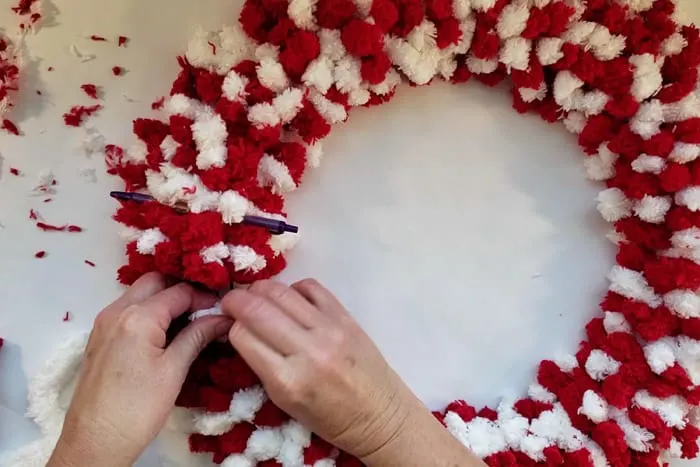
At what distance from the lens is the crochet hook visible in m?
1.13

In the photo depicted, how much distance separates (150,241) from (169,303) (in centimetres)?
9

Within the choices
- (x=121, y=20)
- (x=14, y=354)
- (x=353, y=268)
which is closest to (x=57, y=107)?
(x=121, y=20)

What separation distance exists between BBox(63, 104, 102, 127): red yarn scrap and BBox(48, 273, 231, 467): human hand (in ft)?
1.06

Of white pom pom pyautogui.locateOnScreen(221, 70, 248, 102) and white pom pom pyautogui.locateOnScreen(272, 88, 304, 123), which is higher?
white pom pom pyautogui.locateOnScreen(272, 88, 304, 123)

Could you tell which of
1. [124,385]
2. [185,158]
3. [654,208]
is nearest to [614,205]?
[654,208]

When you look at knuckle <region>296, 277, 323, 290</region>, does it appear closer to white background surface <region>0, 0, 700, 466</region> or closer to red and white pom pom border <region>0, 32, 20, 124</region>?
white background surface <region>0, 0, 700, 466</region>

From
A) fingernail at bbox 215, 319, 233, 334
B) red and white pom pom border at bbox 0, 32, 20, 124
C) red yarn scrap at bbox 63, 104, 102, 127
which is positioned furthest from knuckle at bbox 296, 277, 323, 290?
red and white pom pom border at bbox 0, 32, 20, 124

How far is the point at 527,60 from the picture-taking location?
120 cm

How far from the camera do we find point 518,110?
1.26 metres

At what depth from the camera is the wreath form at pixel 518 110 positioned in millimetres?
1126

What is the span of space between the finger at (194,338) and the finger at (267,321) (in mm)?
51

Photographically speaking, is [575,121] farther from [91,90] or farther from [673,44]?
[91,90]

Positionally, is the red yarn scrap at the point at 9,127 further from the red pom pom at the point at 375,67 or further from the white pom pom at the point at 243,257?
the red pom pom at the point at 375,67

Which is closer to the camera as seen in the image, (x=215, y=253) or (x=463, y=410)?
(x=215, y=253)
